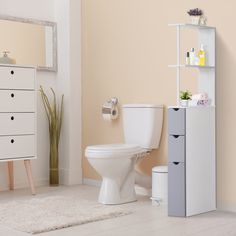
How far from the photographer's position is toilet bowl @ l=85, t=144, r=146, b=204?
3.73m

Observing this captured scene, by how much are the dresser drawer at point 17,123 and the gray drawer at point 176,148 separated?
55.0 inches

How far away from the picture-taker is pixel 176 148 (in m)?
3.43

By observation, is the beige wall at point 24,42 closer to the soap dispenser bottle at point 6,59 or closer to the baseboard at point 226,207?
the soap dispenser bottle at point 6,59

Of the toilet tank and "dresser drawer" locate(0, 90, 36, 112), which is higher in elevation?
"dresser drawer" locate(0, 90, 36, 112)

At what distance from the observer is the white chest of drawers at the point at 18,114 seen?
13.4ft

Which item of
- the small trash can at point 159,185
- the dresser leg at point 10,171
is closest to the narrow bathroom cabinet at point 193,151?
the small trash can at point 159,185

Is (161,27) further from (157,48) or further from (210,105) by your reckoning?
(210,105)

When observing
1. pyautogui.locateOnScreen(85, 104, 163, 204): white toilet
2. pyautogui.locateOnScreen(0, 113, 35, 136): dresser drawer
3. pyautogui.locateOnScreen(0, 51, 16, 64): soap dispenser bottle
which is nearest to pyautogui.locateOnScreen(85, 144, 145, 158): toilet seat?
pyautogui.locateOnScreen(85, 104, 163, 204): white toilet

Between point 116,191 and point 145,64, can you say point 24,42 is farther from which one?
point 116,191

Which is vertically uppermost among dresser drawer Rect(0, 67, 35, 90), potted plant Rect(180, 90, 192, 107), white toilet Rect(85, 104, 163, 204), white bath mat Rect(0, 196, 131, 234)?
dresser drawer Rect(0, 67, 35, 90)

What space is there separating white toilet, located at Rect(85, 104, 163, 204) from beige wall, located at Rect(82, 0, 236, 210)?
136mm

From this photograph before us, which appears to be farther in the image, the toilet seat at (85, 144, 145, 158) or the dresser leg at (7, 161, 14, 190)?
the dresser leg at (7, 161, 14, 190)

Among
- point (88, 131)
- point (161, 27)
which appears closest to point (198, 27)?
point (161, 27)

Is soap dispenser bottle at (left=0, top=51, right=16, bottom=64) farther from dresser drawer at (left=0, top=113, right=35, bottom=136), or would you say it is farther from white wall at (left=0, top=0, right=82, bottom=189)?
dresser drawer at (left=0, top=113, right=35, bottom=136)
